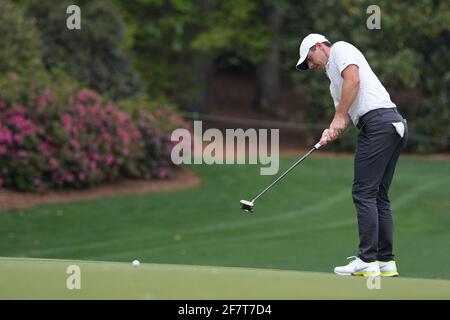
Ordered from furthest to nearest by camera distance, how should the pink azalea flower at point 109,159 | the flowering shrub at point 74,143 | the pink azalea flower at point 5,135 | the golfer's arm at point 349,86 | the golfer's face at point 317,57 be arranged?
the pink azalea flower at point 109,159 → the flowering shrub at point 74,143 → the pink azalea flower at point 5,135 → the golfer's face at point 317,57 → the golfer's arm at point 349,86

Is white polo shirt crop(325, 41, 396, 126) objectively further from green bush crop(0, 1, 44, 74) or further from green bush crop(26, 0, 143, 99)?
green bush crop(26, 0, 143, 99)

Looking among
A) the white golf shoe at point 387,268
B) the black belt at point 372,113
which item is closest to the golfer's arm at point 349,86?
the black belt at point 372,113

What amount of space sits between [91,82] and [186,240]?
784cm

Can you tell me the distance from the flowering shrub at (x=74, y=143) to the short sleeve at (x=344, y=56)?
9782 mm

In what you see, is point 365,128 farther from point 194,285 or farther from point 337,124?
point 194,285

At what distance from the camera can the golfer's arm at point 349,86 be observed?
25.6 feet

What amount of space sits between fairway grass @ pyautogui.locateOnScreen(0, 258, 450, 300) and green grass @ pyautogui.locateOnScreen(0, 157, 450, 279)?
446 centimetres

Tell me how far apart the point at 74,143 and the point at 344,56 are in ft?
35.6

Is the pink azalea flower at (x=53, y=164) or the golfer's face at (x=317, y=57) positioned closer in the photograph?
the golfer's face at (x=317, y=57)

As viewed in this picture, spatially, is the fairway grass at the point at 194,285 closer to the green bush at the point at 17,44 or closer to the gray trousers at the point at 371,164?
the gray trousers at the point at 371,164

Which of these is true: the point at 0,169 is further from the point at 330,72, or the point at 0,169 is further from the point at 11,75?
the point at 330,72

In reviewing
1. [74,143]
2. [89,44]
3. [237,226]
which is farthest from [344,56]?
[89,44]

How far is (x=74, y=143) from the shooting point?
18.1 meters
